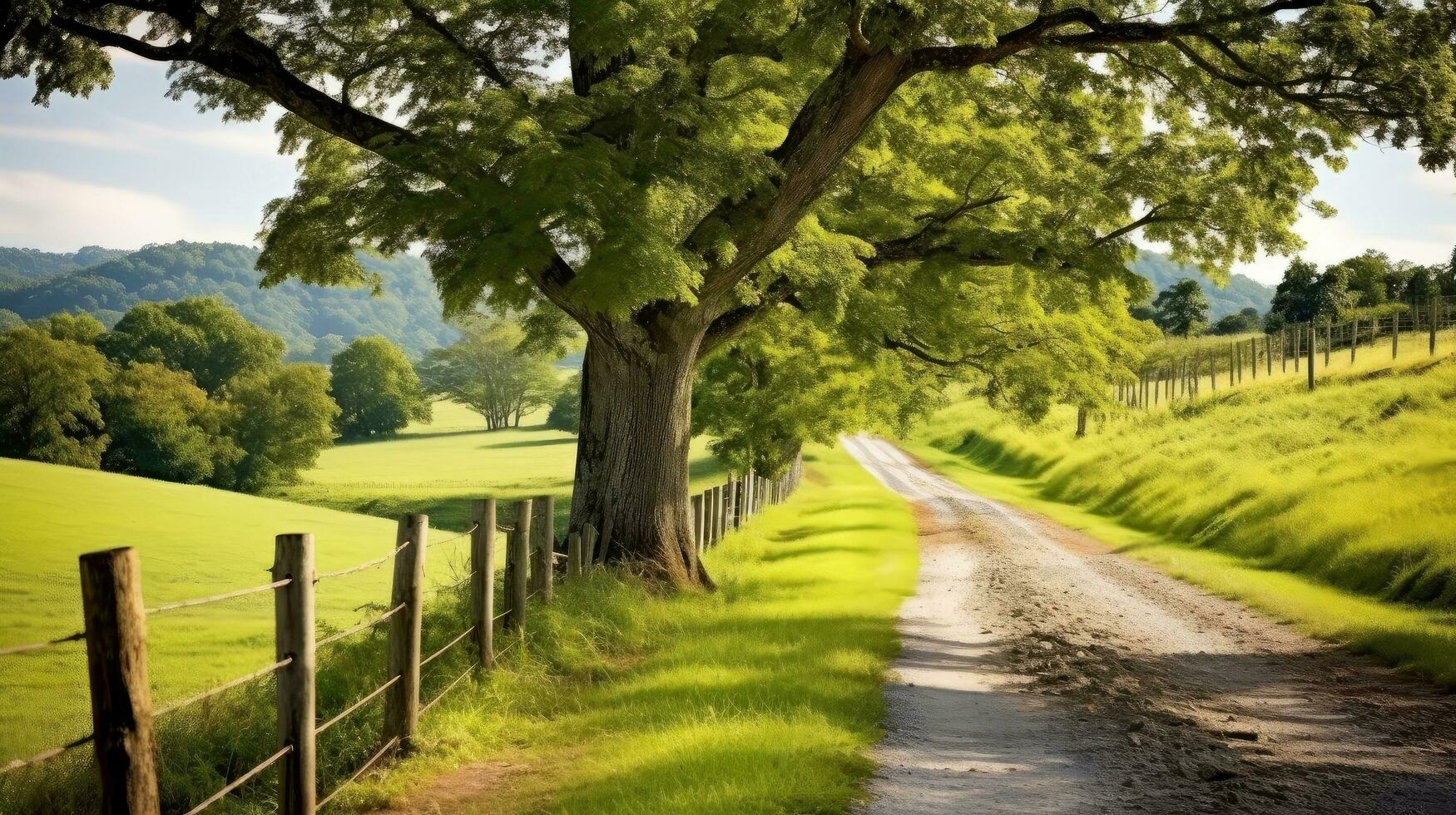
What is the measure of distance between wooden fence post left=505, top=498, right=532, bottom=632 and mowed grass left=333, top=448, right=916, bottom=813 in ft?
0.79

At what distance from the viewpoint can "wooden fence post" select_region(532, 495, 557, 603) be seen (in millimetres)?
10320

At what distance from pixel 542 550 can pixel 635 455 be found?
2.83 meters

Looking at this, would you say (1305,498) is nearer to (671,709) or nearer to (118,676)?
(671,709)

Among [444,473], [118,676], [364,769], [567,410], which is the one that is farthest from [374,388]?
[118,676]

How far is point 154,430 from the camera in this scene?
5891 cm

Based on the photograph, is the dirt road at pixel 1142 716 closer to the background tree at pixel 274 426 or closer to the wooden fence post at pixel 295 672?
the wooden fence post at pixel 295 672

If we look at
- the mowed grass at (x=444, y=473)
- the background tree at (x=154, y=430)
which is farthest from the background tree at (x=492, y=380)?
the background tree at (x=154, y=430)

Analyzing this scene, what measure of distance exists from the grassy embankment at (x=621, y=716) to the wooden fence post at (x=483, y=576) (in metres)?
0.27

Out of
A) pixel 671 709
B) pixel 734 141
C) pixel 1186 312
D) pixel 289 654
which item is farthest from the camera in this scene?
pixel 1186 312

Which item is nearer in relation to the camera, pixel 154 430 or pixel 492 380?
pixel 154 430

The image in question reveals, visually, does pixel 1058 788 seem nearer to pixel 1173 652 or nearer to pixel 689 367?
pixel 1173 652

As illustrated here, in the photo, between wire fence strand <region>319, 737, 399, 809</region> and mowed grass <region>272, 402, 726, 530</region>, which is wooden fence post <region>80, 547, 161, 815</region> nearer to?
wire fence strand <region>319, 737, 399, 809</region>

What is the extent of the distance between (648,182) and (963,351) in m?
12.2

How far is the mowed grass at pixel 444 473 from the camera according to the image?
5241 cm
